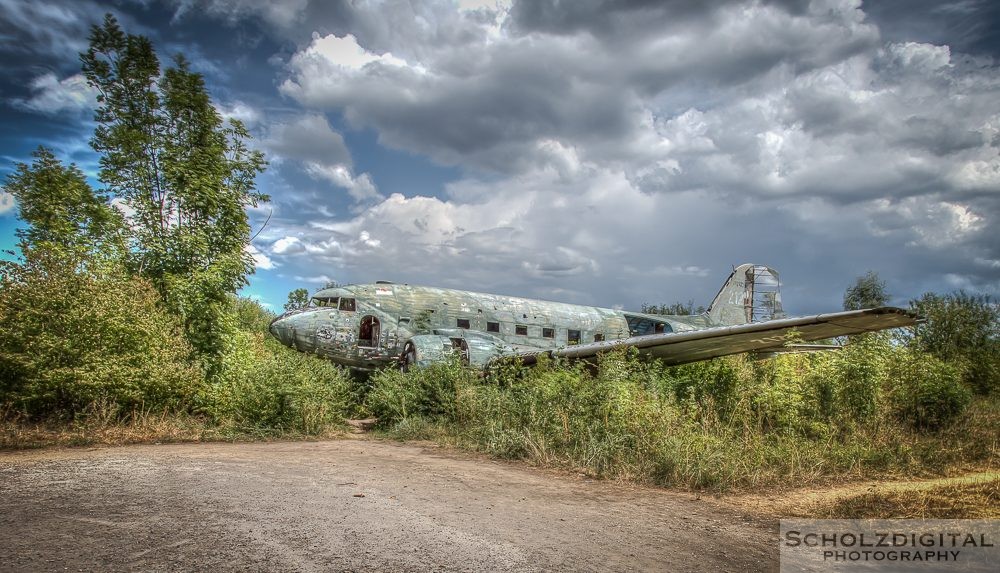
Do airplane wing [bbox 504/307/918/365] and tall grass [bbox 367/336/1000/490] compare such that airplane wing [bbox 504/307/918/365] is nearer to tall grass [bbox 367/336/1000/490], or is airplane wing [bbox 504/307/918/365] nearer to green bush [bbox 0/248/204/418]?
tall grass [bbox 367/336/1000/490]

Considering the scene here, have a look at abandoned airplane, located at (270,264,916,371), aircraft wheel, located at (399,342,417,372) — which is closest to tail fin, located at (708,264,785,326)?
abandoned airplane, located at (270,264,916,371)

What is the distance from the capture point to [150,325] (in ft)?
34.8

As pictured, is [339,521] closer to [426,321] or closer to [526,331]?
[426,321]

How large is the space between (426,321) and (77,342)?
29.0ft

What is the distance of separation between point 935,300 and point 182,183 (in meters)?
44.9

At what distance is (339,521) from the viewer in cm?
485

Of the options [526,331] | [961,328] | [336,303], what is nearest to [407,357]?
[336,303]

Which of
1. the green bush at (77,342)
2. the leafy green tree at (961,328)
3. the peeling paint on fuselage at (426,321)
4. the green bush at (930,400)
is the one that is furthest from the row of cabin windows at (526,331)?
the leafy green tree at (961,328)

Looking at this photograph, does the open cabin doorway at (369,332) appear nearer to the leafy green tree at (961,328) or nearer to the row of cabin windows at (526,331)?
the row of cabin windows at (526,331)

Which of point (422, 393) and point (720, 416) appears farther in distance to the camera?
point (422, 393)

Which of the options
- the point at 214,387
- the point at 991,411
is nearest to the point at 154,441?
the point at 214,387

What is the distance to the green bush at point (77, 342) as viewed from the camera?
31.1ft

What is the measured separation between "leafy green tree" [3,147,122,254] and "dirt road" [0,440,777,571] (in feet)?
23.3
